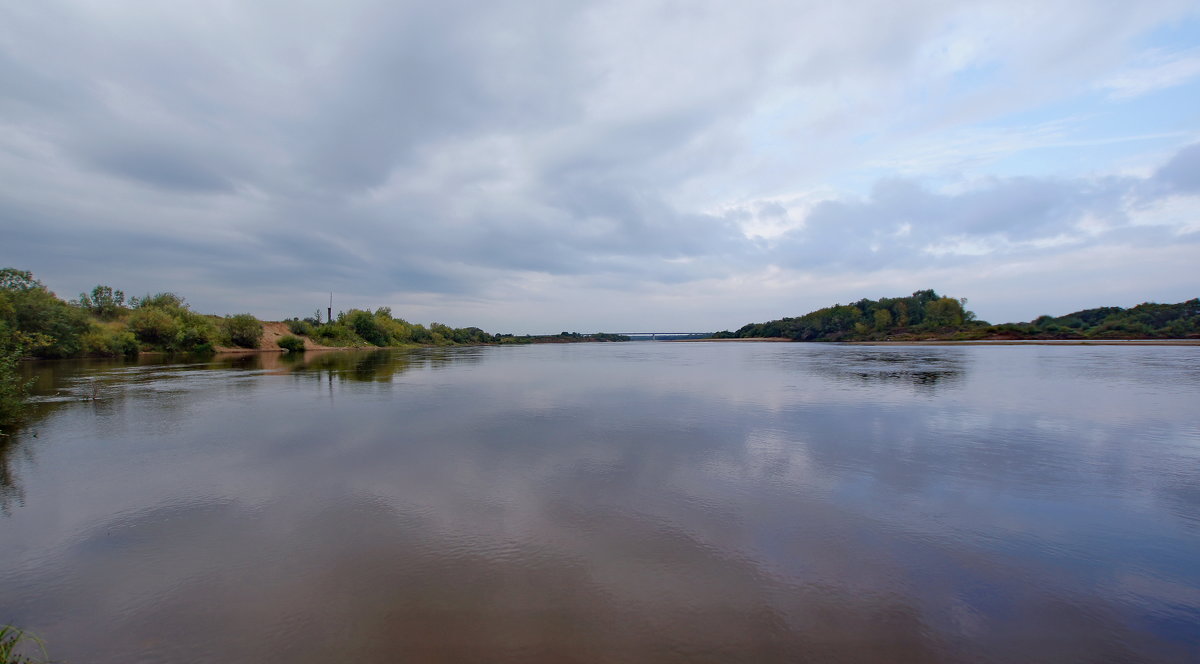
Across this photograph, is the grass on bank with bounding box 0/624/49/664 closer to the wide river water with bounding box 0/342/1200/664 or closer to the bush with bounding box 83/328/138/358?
the wide river water with bounding box 0/342/1200/664

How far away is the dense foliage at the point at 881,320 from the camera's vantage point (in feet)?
333

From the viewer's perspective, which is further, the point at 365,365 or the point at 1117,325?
the point at 1117,325

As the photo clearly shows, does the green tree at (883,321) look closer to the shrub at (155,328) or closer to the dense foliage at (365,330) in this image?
the dense foliage at (365,330)

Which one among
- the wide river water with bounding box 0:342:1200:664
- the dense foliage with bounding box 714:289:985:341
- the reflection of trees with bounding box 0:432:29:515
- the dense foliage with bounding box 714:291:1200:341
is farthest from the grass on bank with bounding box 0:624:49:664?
the dense foliage with bounding box 714:289:985:341

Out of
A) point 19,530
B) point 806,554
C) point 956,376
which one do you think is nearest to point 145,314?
point 19,530

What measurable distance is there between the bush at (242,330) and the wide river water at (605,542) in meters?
62.6

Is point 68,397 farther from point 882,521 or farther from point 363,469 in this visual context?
point 882,521

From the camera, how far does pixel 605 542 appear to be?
5.39 meters

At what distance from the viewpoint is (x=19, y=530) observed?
5844 mm

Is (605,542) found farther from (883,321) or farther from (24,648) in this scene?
(883,321)

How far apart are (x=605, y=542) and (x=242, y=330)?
7684cm

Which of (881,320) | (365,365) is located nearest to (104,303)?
(365,365)

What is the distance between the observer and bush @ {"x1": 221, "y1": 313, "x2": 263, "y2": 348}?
207 feet

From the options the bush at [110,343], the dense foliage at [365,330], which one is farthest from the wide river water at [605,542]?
the dense foliage at [365,330]
